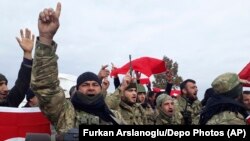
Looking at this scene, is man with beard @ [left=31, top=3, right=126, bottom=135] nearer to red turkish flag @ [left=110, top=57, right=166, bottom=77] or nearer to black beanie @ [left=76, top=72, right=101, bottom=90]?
black beanie @ [left=76, top=72, right=101, bottom=90]

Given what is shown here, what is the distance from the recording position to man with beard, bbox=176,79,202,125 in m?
8.32

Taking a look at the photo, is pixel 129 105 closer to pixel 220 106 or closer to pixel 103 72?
pixel 103 72

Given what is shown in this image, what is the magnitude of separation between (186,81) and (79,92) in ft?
14.4

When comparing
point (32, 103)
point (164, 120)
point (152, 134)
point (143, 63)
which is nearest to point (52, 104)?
point (152, 134)

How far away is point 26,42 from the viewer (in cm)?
492

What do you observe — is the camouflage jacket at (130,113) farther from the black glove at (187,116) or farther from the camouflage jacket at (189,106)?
the camouflage jacket at (189,106)

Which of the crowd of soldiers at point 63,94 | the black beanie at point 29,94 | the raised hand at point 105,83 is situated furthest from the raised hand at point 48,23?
the raised hand at point 105,83

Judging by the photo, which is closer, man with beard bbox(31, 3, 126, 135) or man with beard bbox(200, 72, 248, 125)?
man with beard bbox(31, 3, 126, 135)

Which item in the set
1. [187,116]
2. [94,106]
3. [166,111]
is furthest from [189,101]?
[94,106]

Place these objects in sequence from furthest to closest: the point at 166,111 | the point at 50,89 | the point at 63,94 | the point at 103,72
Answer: the point at 166,111 → the point at 103,72 → the point at 63,94 → the point at 50,89

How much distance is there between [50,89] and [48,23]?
2.06 feet

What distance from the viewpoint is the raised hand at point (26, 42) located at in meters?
4.85

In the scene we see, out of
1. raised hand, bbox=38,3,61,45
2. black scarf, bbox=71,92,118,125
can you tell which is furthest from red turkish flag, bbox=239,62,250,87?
raised hand, bbox=38,3,61,45

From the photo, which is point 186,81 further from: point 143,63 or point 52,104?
point 52,104
